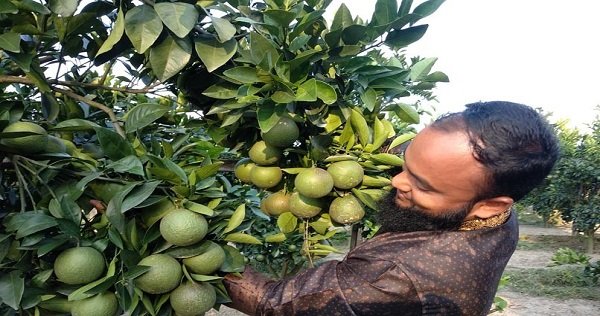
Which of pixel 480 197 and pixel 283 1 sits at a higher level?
pixel 283 1

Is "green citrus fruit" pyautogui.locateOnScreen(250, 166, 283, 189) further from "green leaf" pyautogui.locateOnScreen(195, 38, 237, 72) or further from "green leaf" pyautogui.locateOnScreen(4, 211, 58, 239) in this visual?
"green leaf" pyautogui.locateOnScreen(4, 211, 58, 239)

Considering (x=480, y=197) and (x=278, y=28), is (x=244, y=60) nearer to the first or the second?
(x=278, y=28)

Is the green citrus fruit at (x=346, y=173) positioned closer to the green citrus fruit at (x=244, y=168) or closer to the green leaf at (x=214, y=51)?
the green citrus fruit at (x=244, y=168)

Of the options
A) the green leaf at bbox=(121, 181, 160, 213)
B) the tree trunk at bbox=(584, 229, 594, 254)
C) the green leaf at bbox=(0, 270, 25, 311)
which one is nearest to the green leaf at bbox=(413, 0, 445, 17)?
→ the green leaf at bbox=(121, 181, 160, 213)

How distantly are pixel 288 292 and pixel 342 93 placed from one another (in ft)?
1.66

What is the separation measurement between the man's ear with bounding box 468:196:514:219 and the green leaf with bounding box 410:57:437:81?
0.39 metres

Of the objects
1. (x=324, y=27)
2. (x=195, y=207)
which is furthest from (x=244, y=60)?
(x=195, y=207)

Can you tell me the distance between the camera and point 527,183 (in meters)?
1.14

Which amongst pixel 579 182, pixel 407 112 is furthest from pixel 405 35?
pixel 579 182

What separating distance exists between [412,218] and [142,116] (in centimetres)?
71

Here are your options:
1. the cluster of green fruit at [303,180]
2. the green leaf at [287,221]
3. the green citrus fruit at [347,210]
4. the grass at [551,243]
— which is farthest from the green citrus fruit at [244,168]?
the grass at [551,243]

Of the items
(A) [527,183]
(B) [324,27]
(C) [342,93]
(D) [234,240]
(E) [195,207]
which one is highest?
(B) [324,27]

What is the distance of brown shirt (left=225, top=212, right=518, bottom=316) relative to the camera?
1.14 metres

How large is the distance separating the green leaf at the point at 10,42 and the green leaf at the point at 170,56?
0.82 ft
